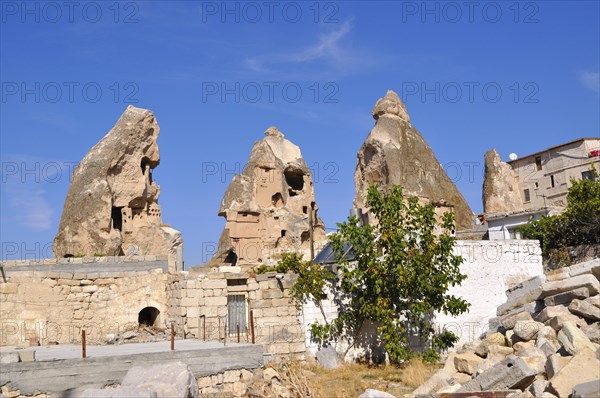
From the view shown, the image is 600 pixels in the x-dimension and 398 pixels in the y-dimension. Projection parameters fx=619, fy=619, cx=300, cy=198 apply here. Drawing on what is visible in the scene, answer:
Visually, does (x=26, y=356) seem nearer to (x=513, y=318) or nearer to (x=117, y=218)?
(x=513, y=318)

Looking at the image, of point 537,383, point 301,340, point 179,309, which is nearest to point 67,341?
point 179,309

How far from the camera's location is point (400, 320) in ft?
46.1

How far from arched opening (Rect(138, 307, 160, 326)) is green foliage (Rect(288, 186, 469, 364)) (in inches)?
179

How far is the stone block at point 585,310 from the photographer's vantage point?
11016 mm

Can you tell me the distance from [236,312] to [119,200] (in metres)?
17.9

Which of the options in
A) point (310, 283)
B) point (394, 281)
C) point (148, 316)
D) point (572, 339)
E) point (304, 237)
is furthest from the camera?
point (304, 237)

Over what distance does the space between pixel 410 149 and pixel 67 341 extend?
2911 centimetres

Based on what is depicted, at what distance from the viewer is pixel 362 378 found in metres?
12.2

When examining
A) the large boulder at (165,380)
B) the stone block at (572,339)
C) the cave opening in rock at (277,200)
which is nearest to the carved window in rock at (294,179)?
the cave opening in rock at (277,200)

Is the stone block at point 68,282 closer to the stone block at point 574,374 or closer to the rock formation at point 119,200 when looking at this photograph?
the stone block at point 574,374

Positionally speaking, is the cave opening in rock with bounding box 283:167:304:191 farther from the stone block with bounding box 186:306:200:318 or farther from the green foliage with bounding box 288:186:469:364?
the green foliage with bounding box 288:186:469:364

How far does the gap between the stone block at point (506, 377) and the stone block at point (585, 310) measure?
2603 mm

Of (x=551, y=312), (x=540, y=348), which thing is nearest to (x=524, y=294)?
(x=551, y=312)

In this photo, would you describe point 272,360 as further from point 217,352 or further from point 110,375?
point 110,375
